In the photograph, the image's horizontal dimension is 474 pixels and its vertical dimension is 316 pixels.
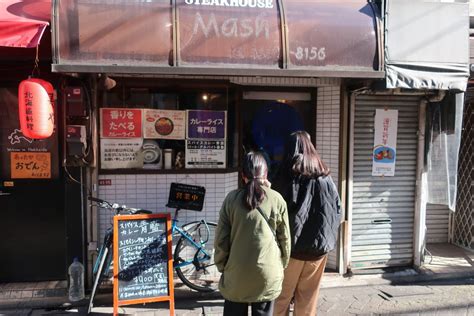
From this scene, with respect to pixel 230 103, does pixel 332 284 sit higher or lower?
lower

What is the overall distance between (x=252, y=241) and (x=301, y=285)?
1.07 m

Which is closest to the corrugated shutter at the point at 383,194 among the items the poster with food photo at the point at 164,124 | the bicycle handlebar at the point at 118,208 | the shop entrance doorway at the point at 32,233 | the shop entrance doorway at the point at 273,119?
the shop entrance doorway at the point at 273,119

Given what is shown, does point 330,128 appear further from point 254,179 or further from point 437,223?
point 437,223

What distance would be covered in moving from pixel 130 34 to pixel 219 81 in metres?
1.48

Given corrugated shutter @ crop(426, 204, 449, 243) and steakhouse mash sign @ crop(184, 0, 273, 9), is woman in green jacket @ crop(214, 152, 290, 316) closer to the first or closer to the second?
steakhouse mash sign @ crop(184, 0, 273, 9)

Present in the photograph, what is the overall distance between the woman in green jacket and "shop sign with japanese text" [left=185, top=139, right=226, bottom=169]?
2275mm

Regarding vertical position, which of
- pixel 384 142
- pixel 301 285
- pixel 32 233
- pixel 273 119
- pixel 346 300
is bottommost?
pixel 346 300

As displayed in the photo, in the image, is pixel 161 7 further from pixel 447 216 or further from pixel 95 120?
pixel 447 216

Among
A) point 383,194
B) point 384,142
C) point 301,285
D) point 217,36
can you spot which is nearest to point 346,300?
point 301,285

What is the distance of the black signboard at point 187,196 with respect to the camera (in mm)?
5293

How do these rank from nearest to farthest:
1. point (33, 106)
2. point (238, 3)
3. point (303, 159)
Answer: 1. point (303, 159)
2. point (33, 106)
3. point (238, 3)

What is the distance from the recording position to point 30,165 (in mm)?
5453

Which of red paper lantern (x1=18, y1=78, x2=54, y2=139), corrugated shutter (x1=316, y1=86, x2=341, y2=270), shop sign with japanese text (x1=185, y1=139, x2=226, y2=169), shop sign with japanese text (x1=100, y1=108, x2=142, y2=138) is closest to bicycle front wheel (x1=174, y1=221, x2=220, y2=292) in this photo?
shop sign with japanese text (x1=185, y1=139, x2=226, y2=169)

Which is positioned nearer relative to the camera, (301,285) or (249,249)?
(249,249)
